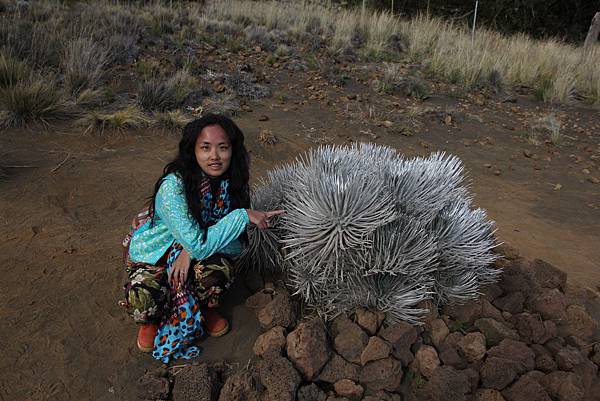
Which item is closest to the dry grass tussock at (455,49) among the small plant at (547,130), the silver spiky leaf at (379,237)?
the small plant at (547,130)

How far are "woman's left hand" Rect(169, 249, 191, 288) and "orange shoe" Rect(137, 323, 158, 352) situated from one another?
24 centimetres

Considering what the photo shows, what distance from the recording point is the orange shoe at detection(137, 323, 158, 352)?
2.08m

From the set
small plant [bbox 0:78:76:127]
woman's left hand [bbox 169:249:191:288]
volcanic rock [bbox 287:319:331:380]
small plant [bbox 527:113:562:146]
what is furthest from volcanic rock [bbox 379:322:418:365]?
small plant [bbox 527:113:562:146]

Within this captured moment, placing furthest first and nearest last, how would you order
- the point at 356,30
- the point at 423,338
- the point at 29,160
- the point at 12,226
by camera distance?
the point at 356,30, the point at 29,160, the point at 12,226, the point at 423,338

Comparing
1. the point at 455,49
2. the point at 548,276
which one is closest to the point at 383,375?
the point at 548,276

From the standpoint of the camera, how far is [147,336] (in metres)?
2.10

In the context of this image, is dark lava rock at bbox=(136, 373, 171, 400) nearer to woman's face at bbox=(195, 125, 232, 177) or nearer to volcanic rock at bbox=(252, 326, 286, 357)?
volcanic rock at bbox=(252, 326, 286, 357)

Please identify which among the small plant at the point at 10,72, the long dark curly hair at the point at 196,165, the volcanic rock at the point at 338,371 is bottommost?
the volcanic rock at the point at 338,371

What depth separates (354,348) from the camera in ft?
6.40

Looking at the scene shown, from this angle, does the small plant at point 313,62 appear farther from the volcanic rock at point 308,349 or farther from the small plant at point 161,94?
the volcanic rock at point 308,349

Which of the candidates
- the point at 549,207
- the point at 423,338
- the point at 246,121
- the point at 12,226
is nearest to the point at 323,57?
the point at 246,121

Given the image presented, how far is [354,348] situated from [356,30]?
10.1 meters

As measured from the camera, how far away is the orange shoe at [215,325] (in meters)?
2.17

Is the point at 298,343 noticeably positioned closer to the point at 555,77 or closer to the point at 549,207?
the point at 549,207
